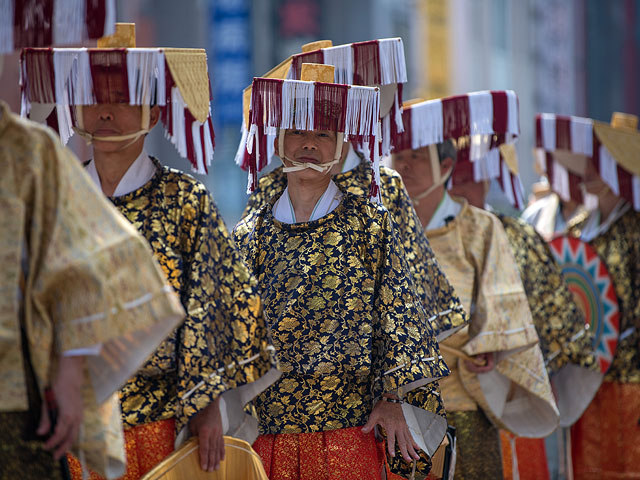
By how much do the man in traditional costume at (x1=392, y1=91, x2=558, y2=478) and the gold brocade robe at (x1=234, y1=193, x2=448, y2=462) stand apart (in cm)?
118

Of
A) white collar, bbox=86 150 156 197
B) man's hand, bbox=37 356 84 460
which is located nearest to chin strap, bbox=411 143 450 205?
white collar, bbox=86 150 156 197

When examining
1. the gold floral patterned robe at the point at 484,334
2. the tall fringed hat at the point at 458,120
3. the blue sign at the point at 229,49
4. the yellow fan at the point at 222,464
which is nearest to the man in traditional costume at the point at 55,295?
the yellow fan at the point at 222,464

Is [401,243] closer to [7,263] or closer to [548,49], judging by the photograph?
[7,263]

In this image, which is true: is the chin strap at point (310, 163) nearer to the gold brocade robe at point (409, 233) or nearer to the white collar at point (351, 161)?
the gold brocade robe at point (409, 233)

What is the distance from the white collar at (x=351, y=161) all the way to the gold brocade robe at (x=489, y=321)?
83 cm

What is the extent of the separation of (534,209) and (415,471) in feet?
12.5

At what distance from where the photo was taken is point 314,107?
3975mm

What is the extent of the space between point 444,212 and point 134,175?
6.80 feet

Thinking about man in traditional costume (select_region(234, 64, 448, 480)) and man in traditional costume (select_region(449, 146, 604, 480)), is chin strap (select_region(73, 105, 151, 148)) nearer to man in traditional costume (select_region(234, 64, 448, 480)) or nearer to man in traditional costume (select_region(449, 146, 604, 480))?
man in traditional costume (select_region(234, 64, 448, 480))

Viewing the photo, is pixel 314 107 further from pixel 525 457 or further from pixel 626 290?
pixel 626 290

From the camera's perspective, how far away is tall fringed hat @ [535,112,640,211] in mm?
6496

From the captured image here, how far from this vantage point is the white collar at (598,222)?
6.62 metres

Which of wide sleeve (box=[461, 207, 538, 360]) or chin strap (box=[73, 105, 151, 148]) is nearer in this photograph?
chin strap (box=[73, 105, 151, 148])

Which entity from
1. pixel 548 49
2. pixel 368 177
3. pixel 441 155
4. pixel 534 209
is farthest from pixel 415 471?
pixel 548 49
